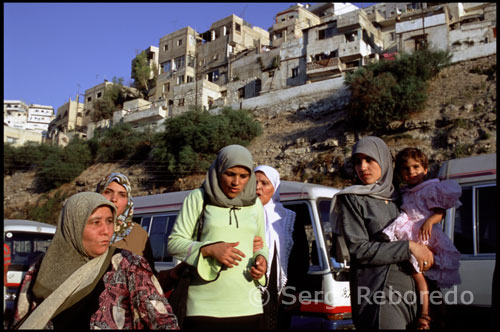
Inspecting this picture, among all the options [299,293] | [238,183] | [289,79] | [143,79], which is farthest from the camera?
[143,79]

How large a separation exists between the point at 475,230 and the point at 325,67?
28.9m

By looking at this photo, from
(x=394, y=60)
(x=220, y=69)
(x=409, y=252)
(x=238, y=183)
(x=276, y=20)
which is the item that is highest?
(x=276, y=20)

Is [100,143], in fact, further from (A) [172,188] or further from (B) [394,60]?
(B) [394,60]

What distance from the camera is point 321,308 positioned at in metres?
4.83

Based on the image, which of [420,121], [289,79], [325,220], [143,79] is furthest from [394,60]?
[143,79]

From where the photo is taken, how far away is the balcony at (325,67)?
107ft

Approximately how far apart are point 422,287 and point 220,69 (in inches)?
1788

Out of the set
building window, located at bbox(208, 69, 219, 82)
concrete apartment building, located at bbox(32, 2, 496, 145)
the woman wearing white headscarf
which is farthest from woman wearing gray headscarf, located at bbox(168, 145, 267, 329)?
building window, located at bbox(208, 69, 219, 82)

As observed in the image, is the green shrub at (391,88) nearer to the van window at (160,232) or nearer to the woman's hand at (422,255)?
the van window at (160,232)

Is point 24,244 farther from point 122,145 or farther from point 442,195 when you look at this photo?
point 122,145

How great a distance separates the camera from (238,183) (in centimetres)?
266

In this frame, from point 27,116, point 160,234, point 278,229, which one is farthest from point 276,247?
point 27,116

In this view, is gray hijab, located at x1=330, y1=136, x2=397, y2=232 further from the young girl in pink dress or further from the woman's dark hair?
the woman's dark hair

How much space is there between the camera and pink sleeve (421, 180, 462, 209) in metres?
2.60
